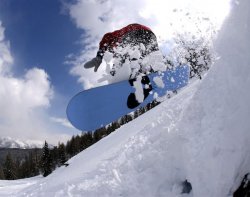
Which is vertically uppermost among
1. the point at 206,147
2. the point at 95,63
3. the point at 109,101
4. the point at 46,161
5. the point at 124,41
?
the point at 46,161

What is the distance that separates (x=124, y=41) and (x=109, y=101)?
5.42 ft

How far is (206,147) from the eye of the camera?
149 inches

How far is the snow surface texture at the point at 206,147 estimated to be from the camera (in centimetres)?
349

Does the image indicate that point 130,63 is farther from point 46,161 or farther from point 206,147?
point 46,161

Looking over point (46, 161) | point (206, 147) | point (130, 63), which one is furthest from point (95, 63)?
point (46, 161)

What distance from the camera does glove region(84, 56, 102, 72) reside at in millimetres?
8734

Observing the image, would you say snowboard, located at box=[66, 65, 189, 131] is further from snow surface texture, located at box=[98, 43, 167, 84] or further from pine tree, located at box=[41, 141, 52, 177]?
pine tree, located at box=[41, 141, 52, 177]

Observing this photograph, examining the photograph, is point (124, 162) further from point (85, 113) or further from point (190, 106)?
point (85, 113)

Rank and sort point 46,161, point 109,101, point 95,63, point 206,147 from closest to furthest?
point 206,147
point 95,63
point 109,101
point 46,161

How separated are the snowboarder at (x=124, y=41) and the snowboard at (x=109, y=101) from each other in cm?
57

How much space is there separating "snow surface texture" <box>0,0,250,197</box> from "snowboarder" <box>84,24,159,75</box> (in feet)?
12.3

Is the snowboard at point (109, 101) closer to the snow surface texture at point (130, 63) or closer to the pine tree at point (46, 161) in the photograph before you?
the snow surface texture at point (130, 63)

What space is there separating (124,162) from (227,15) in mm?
2773

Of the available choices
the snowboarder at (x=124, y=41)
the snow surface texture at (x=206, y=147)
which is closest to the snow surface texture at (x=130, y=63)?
the snowboarder at (x=124, y=41)
